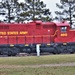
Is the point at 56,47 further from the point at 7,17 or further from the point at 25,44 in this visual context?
the point at 7,17

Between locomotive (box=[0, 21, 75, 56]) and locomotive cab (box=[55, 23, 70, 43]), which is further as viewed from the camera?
locomotive cab (box=[55, 23, 70, 43])

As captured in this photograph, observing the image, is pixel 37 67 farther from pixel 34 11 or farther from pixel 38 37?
pixel 34 11

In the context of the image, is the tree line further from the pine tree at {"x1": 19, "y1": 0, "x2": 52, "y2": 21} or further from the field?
the field

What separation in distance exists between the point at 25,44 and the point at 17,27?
7.46 feet

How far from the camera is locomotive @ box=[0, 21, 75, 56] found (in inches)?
1436

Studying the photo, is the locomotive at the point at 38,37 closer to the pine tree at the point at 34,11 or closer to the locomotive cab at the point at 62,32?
the locomotive cab at the point at 62,32

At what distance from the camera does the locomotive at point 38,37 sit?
36.5m

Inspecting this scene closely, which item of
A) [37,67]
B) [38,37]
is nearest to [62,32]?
[38,37]

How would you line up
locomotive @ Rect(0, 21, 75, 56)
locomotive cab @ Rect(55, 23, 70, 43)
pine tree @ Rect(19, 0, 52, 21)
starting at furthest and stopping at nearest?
pine tree @ Rect(19, 0, 52, 21) → locomotive cab @ Rect(55, 23, 70, 43) → locomotive @ Rect(0, 21, 75, 56)

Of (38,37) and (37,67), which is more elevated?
(37,67)

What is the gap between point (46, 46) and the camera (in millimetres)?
36719

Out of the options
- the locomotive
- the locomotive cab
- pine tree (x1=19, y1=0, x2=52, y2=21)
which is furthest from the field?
pine tree (x1=19, y1=0, x2=52, y2=21)

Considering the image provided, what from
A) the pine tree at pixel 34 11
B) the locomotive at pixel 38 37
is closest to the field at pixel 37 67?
the locomotive at pixel 38 37

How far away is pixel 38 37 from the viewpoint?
122ft
